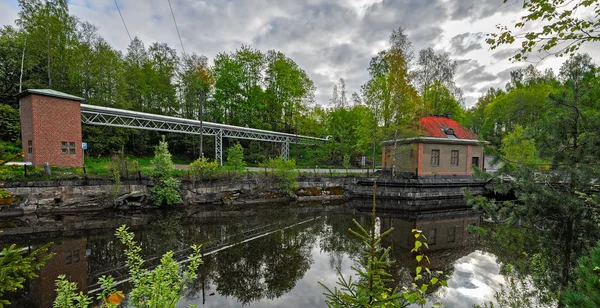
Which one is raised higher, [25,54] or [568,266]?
[25,54]

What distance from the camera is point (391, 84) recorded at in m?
18.2

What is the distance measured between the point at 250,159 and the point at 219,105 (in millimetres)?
8678

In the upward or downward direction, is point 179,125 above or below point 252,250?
above

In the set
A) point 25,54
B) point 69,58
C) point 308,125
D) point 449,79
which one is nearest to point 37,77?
point 25,54

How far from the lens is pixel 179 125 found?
23.0 meters

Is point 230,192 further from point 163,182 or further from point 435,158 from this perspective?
point 435,158

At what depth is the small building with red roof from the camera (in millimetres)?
19875

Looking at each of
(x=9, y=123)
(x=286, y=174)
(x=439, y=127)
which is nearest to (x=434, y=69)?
(x=439, y=127)

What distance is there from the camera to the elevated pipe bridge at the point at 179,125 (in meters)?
17.3

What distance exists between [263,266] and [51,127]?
17125mm

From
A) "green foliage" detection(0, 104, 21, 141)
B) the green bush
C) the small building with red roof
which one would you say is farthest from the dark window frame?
"green foliage" detection(0, 104, 21, 141)

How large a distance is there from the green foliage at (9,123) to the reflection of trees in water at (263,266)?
81.4ft

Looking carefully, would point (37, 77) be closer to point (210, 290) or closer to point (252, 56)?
point (252, 56)

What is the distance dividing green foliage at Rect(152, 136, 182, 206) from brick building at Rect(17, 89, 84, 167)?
6.21m
